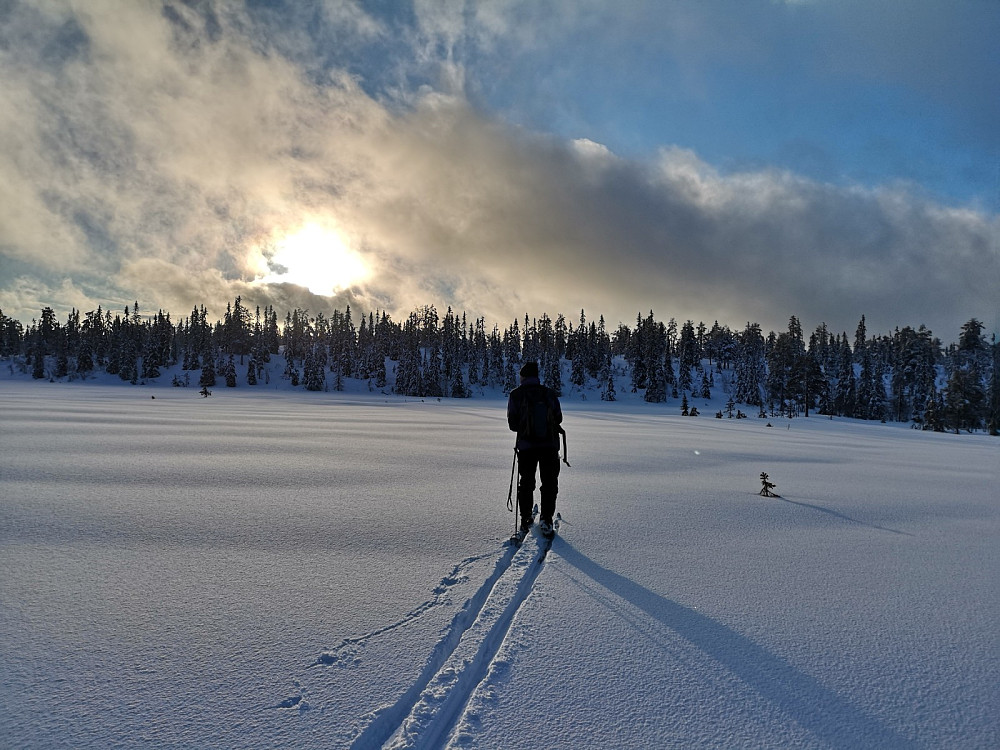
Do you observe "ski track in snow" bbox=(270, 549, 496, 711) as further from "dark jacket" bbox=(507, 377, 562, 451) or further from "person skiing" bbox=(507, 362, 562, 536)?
"dark jacket" bbox=(507, 377, 562, 451)

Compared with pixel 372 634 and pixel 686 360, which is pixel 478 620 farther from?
pixel 686 360

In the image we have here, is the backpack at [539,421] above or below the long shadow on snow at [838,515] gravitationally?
above

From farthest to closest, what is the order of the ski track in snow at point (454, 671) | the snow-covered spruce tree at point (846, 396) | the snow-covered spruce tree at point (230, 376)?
the snow-covered spruce tree at point (230, 376)
the snow-covered spruce tree at point (846, 396)
the ski track in snow at point (454, 671)

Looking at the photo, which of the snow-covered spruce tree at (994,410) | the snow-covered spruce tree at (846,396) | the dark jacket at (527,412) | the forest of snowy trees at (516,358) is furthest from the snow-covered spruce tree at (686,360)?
the dark jacket at (527,412)

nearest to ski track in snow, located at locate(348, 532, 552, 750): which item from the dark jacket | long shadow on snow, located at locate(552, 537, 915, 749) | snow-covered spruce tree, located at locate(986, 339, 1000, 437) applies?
long shadow on snow, located at locate(552, 537, 915, 749)

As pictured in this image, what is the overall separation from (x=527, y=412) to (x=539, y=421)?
21cm

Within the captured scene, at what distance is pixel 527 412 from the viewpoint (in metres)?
6.04

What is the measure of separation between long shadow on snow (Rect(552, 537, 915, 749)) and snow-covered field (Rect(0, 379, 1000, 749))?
0.06 feet

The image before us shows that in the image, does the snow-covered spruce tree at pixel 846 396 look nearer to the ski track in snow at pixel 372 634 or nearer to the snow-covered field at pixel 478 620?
the snow-covered field at pixel 478 620

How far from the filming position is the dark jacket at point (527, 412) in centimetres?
601

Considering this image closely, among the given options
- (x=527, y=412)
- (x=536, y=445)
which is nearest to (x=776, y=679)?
(x=536, y=445)

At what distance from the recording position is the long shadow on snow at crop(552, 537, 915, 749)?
245 cm

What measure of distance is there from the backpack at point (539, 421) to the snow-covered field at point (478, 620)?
1.36 metres

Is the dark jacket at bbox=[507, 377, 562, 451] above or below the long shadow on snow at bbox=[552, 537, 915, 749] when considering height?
above
